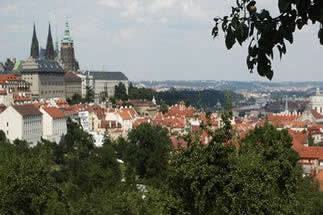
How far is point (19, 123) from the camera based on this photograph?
69125mm

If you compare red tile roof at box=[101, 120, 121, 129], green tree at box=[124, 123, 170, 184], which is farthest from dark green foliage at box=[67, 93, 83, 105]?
green tree at box=[124, 123, 170, 184]

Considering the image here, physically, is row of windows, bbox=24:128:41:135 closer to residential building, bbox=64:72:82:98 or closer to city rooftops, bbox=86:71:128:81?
residential building, bbox=64:72:82:98

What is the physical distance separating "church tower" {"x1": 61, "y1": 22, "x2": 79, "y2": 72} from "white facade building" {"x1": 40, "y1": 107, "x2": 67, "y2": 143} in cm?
6044

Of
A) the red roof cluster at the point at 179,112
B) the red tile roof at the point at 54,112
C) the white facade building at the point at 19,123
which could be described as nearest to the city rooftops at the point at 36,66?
the red roof cluster at the point at 179,112

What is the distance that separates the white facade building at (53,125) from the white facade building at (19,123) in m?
1.94

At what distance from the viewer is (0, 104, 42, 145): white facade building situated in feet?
227

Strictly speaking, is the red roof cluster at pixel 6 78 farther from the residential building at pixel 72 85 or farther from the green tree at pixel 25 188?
the green tree at pixel 25 188

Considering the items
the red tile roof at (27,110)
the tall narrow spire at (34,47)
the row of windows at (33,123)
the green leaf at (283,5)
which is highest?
the tall narrow spire at (34,47)

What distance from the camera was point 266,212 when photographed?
18.2 meters

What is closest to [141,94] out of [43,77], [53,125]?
[43,77]

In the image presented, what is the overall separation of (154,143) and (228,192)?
47.2 metres

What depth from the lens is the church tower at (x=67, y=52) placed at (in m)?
136

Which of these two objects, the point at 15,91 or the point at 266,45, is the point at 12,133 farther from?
the point at 266,45

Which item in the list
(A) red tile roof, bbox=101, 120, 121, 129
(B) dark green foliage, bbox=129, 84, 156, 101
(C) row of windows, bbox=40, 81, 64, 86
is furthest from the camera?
(B) dark green foliage, bbox=129, 84, 156, 101
